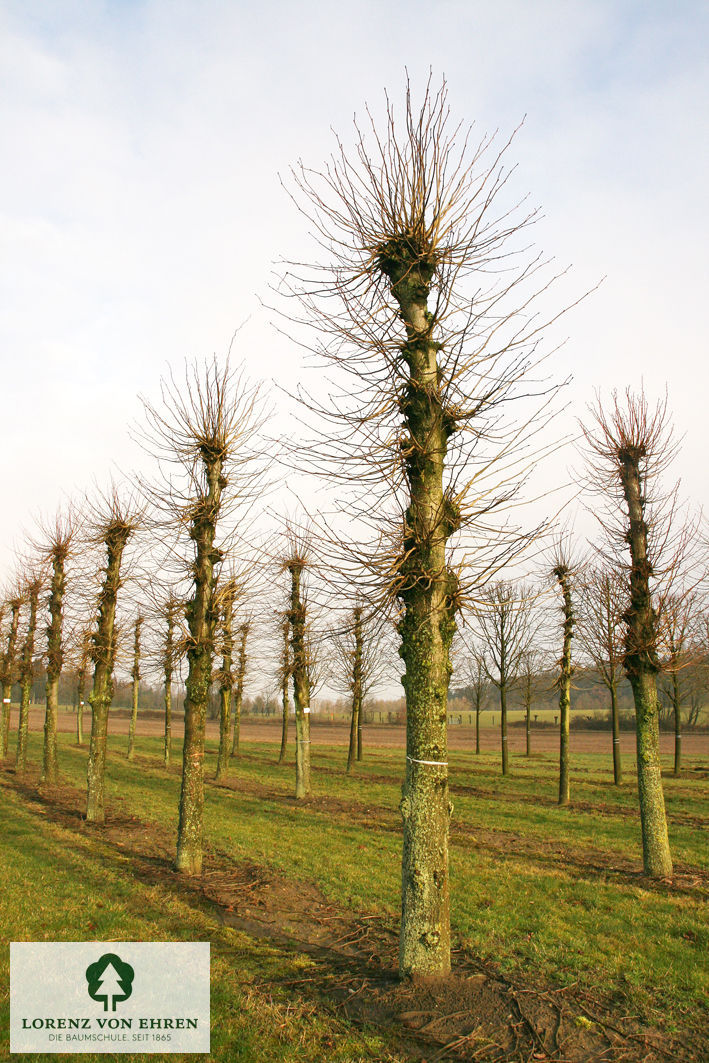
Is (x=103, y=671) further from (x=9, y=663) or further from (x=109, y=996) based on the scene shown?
(x=9, y=663)

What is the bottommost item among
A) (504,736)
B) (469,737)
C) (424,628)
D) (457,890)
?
(469,737)

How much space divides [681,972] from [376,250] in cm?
732

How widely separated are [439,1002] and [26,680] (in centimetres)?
2157

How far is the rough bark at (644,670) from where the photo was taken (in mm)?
8992

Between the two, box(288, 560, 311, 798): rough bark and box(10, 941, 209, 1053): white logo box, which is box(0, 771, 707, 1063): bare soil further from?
box(288, 560, 311, 798): rough bark

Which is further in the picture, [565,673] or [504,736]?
[504,736]

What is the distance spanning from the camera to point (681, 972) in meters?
5.57

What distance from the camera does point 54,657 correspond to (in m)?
18.0

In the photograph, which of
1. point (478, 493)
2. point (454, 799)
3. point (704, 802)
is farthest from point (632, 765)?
point (478, 493)

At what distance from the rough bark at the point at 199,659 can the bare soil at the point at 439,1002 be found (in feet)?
4.46

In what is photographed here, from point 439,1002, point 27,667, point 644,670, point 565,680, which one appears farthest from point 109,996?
point 27,667

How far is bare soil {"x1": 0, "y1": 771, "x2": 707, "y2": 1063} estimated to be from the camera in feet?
13.1

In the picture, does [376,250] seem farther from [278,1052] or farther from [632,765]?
[632,765]

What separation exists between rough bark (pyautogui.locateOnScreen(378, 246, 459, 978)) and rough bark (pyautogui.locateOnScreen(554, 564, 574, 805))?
1102cm
